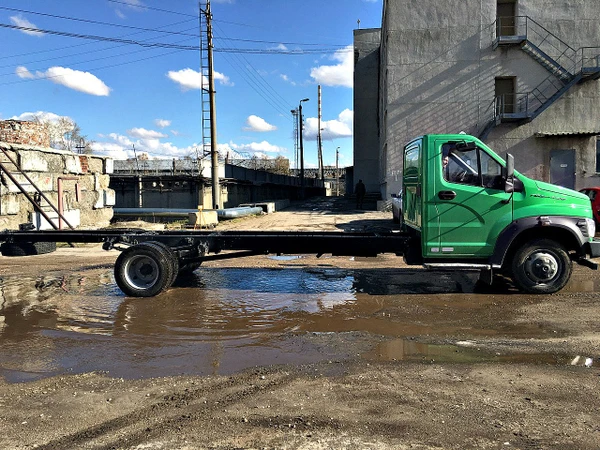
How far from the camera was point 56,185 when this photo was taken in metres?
16.7

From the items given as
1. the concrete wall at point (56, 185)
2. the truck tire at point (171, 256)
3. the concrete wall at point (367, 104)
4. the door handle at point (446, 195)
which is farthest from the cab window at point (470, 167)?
the concrete wall at point (367, 104)

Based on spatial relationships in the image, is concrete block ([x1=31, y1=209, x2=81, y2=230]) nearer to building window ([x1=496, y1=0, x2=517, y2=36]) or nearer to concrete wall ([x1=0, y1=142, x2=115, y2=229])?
concrete wall ([x1=0, y1=142, x2=115, y2=229])

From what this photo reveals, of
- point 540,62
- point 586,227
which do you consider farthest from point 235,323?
point 540,62

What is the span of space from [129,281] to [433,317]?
196 inches

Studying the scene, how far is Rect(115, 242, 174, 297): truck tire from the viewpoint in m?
7.91

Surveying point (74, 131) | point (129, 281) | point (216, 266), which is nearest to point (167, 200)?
point (216, 266)

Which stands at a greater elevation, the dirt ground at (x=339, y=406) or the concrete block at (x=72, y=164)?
the concrete block at (x=72, y=164)

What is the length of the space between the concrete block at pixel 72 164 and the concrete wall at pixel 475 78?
16378mm

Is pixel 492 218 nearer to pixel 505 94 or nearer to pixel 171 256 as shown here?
A: pixel 171 256

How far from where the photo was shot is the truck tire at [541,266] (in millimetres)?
7523

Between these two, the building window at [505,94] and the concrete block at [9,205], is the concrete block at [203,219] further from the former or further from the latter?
the building window at [505,94]

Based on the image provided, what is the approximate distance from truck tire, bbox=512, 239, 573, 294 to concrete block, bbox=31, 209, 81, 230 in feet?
45.1

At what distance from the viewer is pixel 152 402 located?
13.4 feet

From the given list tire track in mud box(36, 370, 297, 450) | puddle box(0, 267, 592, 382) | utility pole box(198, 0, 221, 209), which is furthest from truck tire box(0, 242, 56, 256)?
utility pole box(198, 0, 221, 209)
